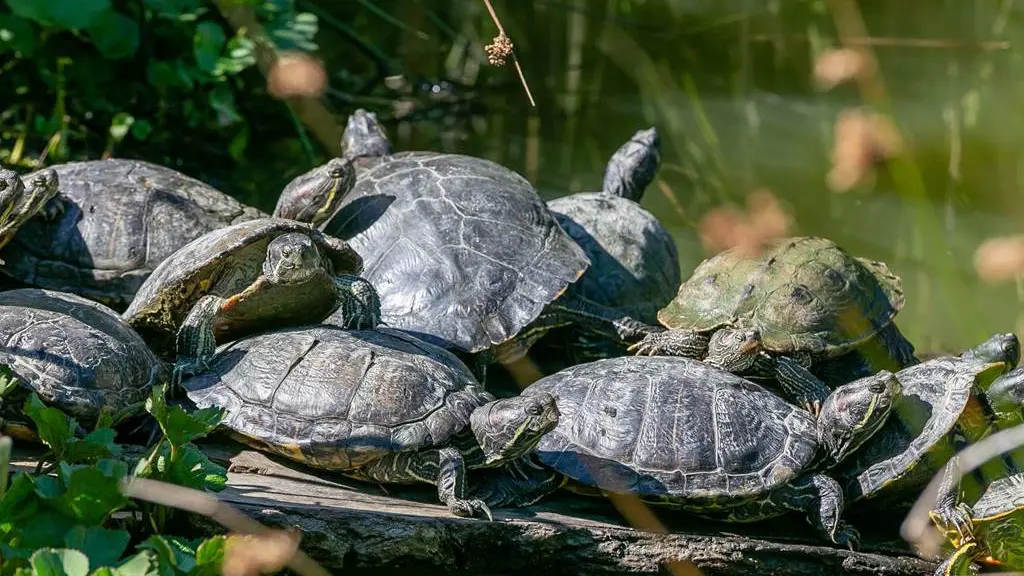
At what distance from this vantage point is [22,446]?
4.07 metres

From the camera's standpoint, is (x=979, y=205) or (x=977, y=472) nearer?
(x=977, y=472)

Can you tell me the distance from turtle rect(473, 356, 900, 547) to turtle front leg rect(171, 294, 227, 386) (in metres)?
1.07

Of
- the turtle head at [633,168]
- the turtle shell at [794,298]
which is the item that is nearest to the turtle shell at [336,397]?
the turtle shell at [794,298]

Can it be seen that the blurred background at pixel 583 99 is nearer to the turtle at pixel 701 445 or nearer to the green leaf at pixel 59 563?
the turtle at pixel 701 445

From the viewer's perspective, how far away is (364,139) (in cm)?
607

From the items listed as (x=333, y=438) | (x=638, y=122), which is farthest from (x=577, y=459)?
(x=638, y=122)

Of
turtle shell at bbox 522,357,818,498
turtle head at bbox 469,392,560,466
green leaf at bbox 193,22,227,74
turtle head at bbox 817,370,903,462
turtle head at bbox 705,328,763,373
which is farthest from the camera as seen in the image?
green leaf at bbox 193,22,227,74

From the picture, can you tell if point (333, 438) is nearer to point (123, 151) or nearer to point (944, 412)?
point (944, 412)

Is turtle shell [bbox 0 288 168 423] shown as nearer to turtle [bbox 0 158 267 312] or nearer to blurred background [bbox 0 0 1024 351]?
turtle [bbox 0 158 267 312]

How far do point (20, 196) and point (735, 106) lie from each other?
617cm

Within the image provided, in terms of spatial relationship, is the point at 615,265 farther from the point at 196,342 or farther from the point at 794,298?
the point at 196,342

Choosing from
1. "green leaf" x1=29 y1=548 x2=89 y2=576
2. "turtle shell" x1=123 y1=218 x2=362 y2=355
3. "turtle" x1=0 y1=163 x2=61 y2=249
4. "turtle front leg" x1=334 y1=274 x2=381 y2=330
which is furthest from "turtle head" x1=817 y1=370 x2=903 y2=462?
"turtle" x1=0 y1=163 x2=61 y2=249

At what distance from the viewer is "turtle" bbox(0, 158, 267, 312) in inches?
201

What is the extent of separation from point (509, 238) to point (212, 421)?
1.96 metres
